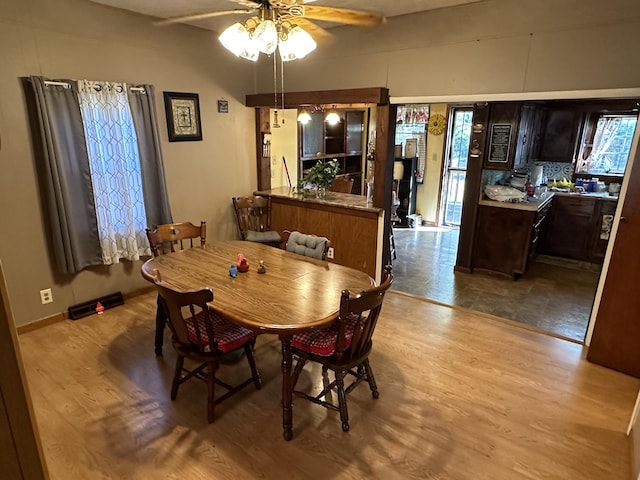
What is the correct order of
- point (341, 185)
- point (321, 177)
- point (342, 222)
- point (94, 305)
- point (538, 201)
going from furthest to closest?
point (341, 185) < point (538, 201) < point (321, 177) < point (342, 222) < point (94, 305)

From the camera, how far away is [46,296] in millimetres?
3416

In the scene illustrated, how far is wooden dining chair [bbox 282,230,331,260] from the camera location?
301cm

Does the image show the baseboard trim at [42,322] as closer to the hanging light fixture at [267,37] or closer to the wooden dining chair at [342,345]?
the wooden dining chair at [342,345]

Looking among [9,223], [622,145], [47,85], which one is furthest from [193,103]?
[622,145]

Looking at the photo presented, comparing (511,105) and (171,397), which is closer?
(171,397)

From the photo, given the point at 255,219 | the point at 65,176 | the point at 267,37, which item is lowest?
the point at 255,219

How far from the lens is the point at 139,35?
3645mm

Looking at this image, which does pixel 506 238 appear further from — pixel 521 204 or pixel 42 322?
pixel 42 322

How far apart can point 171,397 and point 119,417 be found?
31cm

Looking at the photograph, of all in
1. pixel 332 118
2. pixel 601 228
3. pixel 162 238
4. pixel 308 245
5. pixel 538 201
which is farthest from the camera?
pixel 332 118

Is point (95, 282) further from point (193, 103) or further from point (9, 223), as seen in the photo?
point (193, 103)

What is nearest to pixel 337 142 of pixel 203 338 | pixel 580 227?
pixel 580 227

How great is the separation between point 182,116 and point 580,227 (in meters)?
5.14

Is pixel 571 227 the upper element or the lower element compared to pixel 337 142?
lower
